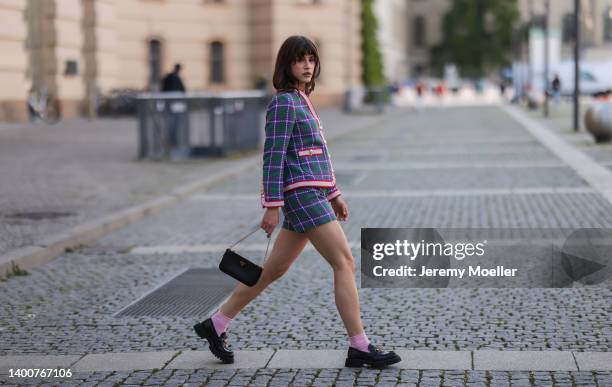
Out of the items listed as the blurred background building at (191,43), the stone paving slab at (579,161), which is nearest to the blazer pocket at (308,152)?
the stone paving slab at (579,161)

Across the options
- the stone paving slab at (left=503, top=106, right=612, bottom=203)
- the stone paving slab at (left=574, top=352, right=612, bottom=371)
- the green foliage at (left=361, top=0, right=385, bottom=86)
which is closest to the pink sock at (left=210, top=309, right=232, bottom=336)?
the stone paving slab at (left=574, top=352, right=612, bottom=371)

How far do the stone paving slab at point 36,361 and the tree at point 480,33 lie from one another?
344 feet

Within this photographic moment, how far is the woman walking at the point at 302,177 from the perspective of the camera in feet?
17.8

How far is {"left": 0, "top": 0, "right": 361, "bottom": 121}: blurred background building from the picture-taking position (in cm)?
3784

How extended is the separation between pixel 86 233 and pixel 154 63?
38667mm

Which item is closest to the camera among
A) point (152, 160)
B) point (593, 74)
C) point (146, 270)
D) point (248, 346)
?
point (248, 346)

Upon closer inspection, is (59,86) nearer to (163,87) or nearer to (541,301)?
(163,87)

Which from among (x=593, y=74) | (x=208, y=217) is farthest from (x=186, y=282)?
(x=593, y=74)

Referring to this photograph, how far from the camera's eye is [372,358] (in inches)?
222

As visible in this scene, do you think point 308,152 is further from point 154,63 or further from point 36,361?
point 154,63

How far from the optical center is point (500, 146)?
2370cm

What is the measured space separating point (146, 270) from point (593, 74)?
2618 inches

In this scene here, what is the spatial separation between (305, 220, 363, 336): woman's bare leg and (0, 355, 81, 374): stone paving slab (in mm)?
1477

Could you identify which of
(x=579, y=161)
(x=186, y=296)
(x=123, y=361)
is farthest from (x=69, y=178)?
(x=123, y=361)
